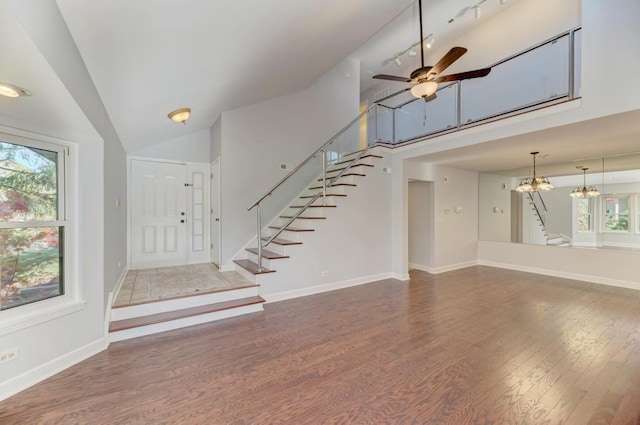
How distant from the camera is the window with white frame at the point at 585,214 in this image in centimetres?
558

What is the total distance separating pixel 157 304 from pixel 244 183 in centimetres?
249

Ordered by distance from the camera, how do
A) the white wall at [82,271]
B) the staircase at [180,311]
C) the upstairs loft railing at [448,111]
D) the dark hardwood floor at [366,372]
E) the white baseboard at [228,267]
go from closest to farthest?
the dark hardwood floor at [366,372], the white wall at [82,271], the staircase at [180,311], the upstairs loft railing at [448,111], the white baseboard at [228,267]

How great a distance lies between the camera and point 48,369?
2.19m

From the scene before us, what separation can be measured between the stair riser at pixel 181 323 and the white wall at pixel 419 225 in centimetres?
400

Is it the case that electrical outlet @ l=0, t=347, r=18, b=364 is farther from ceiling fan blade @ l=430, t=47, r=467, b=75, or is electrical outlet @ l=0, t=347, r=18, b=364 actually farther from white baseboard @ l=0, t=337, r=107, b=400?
ceiling fan blade @ l=430, t=47, r=467, b=75

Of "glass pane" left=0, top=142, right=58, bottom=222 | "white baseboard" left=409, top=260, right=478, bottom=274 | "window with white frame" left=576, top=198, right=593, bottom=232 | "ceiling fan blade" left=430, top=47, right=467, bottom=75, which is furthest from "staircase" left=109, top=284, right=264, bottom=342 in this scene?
"window with white frame" left=576, top=198, right=593, bottom=232

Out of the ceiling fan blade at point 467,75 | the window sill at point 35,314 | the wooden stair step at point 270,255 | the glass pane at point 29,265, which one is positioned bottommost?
the window sill at point 35,314

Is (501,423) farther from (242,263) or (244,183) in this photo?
(244,183)

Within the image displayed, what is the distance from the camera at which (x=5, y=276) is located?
6.81 feet

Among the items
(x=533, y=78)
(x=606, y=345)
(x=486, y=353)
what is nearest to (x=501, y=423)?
(x=486, y=353)

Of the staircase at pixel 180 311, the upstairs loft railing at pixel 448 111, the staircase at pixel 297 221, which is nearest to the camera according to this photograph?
the staircase at pixel 180 311

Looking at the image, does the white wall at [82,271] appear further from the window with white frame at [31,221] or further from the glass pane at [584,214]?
the glass pane at [584,214]

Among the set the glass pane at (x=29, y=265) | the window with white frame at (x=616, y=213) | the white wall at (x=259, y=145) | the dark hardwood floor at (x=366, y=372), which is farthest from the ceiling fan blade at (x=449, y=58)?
the window with white frame at (x=616, y=213)

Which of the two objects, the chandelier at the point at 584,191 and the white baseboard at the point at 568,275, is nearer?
the white baseboard at the point at 568,275
